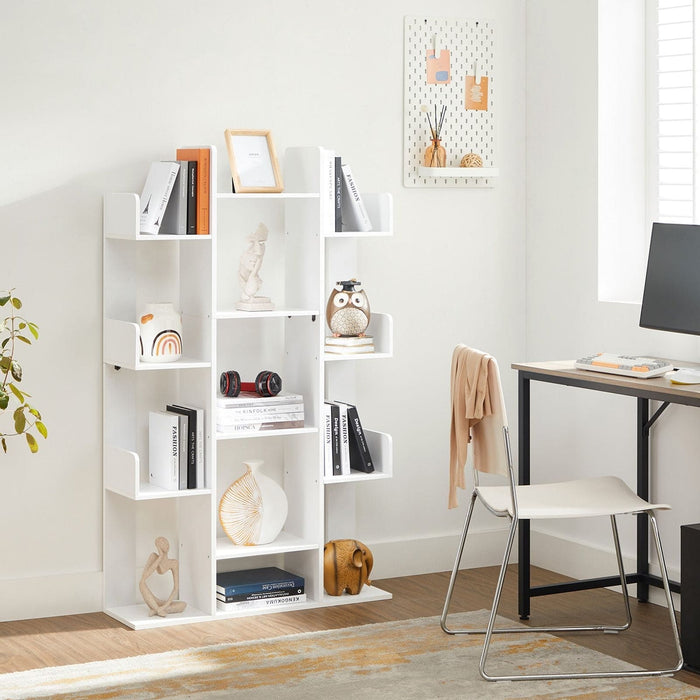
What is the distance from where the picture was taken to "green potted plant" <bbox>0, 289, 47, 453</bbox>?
337 centimetres

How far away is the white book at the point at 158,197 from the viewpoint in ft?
11.7

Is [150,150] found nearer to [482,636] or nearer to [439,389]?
[439,389]

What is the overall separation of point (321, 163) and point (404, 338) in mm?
802

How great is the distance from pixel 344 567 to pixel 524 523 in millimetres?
614

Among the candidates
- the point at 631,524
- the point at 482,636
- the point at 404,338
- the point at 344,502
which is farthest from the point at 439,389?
the point at 482,636

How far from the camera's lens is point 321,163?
380 cm

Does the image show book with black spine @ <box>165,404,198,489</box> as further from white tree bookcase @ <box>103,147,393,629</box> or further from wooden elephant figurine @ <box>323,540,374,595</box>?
wooden elephant figurine @ <box>323,540,374,595</box>

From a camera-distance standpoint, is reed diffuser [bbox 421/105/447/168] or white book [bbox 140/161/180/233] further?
reed diffuser [bbox 421/105/447/168]

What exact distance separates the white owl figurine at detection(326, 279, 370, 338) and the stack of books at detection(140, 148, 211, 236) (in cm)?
52

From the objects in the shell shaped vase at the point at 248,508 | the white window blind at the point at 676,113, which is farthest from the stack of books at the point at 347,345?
the white window blind at the point at 676,113

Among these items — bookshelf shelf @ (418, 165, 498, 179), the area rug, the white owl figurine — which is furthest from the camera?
bookshelf shelf @ (418, 165, 498, 179)

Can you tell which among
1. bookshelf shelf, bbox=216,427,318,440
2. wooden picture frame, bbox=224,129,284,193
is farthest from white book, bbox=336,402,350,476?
wooden picture frame, bbox=224,129,284,193

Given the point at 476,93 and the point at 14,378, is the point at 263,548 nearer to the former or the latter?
the point at 14,378

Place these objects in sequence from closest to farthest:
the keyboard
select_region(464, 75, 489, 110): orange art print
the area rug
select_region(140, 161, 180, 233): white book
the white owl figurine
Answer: the area rug < the keyboard < select_region(140, 161, 180, 233): white book < the white owl figurine < select_region(464, 75, 489, 110): orange art print
